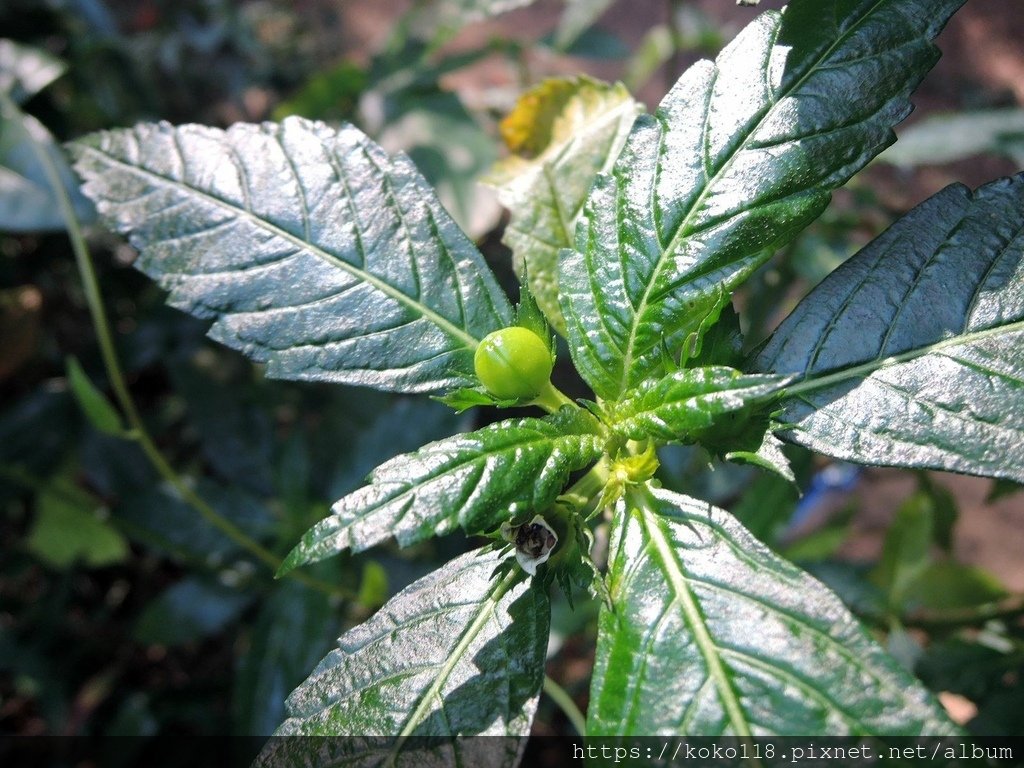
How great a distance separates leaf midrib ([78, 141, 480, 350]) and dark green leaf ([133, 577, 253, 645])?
1.26 metres

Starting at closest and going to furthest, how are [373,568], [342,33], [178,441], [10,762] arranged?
[373,568]
[10,762]
[178,441]
[342,33]

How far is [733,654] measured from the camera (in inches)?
28.6

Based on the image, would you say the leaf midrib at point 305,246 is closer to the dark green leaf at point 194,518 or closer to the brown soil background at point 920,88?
the dark green leaf at point 194,518

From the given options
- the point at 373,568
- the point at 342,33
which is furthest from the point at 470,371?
the point at 342,33

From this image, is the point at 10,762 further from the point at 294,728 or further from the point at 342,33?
the point at 342,33

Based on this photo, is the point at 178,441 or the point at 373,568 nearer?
the point at 373,568

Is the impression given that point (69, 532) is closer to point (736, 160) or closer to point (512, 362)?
point (512, 362)

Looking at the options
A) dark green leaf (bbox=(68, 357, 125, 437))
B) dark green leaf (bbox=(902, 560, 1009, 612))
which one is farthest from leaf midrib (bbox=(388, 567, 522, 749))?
dark green leaf (bbox=(902, 560, 1009, 612))

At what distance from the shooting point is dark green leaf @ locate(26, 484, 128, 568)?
1993 millimetres

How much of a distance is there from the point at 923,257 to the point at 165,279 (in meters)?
0.90

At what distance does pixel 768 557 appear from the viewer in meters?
0.79

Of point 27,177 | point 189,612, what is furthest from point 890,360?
point 27,177

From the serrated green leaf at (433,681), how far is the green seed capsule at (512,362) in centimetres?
18

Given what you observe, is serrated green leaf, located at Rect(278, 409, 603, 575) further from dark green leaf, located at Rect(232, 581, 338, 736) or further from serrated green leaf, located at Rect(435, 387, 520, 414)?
dark green leaf, located at Rect(232, 581, 338, 736)
